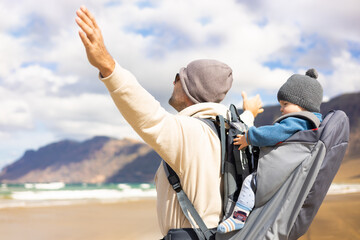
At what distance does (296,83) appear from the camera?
2094 millimetres

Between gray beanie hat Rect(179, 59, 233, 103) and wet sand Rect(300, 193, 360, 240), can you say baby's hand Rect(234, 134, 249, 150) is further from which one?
wet sand Rect(300, 193, 360, 240)

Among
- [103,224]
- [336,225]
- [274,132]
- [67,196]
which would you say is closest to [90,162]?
[67,196]

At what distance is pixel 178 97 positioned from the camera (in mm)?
2016

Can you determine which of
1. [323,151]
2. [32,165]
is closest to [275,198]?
[323,151]

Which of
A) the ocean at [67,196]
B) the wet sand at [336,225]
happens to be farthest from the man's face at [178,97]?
the ocean at [67,196]

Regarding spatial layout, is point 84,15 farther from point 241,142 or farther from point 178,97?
point 241,142

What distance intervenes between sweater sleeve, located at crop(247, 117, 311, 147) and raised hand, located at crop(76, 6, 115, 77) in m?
0.72

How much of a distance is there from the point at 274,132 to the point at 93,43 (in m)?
0.87

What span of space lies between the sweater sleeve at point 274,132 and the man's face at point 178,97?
406mm

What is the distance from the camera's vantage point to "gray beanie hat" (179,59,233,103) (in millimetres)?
1934

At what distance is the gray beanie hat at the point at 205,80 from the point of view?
76.1 inches

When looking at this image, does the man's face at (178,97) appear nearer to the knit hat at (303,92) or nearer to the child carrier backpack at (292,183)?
the child carrier backpack at (292,183)

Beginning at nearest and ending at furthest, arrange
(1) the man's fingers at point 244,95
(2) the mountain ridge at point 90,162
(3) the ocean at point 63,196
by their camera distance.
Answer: (1) the man's fingers at point 244,95 < (3) the ocean at point 63,196 < (2) the mountain ridge at point 90,162

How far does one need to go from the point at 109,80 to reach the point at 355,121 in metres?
100
